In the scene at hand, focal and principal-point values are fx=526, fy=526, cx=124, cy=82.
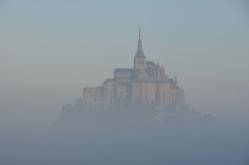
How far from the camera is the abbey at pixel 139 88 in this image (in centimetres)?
607

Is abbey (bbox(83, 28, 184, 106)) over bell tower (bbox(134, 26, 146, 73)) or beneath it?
beneath

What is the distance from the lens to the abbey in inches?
239

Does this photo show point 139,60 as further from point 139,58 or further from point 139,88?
point 139,88

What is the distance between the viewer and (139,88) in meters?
6.29

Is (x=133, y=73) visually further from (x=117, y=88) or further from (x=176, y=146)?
(x=176, y=146)

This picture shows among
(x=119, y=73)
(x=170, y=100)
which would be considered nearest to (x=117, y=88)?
(x=119, y=73)

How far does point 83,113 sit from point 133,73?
767 millimetres

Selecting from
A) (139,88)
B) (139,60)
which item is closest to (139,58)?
(139,60)

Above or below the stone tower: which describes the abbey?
below

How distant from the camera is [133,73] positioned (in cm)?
618

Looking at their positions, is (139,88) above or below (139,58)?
below

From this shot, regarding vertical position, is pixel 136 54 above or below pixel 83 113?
above

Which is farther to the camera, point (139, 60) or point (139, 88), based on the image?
point (139, 88)

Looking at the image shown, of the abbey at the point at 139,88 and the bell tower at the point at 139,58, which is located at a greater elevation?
the bell tower at the point at 139,58
